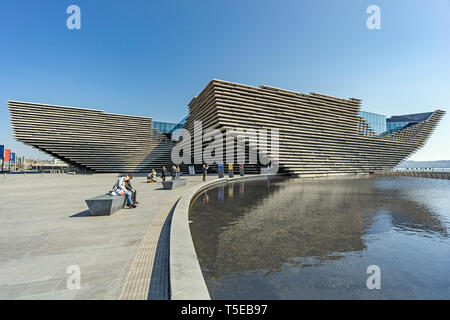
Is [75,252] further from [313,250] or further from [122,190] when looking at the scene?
[313,250]

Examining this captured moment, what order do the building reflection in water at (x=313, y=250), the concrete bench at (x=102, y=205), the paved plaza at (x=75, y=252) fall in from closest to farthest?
the paved plaza at (x=75, y=252)
the building reflection in water at (x=313, y=250)
the concrete bench at (x=102, y=205)

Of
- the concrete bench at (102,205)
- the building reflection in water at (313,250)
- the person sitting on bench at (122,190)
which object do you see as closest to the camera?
the building reflection in water at (313,250)

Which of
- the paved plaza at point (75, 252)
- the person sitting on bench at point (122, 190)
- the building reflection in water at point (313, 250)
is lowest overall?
the building reflection in water at point (313, 250)

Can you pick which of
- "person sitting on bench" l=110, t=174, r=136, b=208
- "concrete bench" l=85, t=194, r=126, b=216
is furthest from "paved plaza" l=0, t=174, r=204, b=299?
"person sitting on bench" l=110, t=174, r=136, b=208

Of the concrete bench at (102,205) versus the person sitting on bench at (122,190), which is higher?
the person sitting on bench at (122,190)

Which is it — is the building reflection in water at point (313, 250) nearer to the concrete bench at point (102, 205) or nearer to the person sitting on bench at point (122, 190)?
the person sitting on bench at point (122, 190)

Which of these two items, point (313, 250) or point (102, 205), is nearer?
point (313, 250)

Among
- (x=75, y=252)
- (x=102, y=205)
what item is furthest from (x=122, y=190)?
(x=75, y=252)

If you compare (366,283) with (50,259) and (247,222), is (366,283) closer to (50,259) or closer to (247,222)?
(247,222)

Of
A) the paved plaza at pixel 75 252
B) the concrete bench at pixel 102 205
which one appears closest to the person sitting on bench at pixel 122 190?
the concrete bench at pixel 102 205

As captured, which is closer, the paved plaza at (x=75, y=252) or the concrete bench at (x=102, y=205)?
the paved plaza at (x=75, y=252)

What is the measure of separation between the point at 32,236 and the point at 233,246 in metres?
4.26
